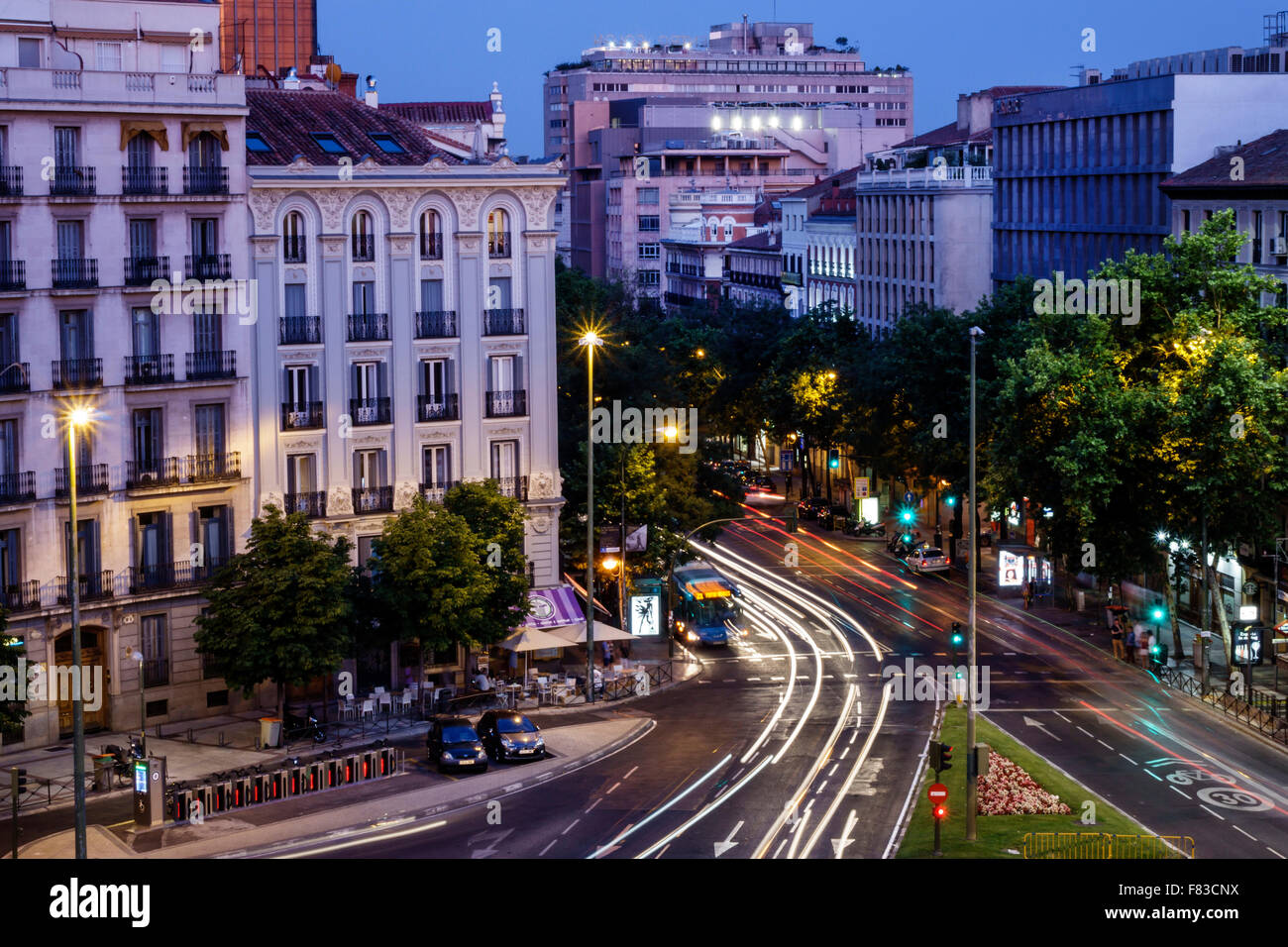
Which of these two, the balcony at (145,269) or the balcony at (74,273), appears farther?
the balcony at (145,269)

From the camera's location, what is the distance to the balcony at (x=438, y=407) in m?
68.5

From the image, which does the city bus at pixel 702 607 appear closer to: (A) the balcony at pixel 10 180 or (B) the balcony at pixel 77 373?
(B) the balcony at pixel 77 373

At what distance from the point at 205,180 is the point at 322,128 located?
30.0 ft

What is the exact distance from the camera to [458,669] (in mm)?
66812

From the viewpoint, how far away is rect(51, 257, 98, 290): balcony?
58.4m

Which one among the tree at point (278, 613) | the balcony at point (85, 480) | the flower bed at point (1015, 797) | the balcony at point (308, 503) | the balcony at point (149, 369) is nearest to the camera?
the flower bed at point (1015, 797)

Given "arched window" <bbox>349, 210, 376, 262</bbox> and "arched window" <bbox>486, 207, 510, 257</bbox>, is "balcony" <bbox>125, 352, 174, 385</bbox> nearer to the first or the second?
"arched window" <bbox>349, 210, 376, 262</bbox>

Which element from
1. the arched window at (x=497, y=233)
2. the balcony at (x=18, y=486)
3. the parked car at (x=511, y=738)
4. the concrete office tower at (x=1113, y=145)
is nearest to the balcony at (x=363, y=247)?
the arched window at (x=497, y=233)

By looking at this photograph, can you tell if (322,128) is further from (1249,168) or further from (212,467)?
(1249,168)

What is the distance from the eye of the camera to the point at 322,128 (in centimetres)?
7031

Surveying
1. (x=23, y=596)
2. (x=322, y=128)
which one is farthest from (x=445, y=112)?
(x=23, y=596)

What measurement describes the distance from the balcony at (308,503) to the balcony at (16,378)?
10906mm

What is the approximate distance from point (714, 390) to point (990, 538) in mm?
31519
